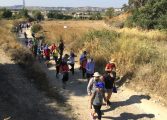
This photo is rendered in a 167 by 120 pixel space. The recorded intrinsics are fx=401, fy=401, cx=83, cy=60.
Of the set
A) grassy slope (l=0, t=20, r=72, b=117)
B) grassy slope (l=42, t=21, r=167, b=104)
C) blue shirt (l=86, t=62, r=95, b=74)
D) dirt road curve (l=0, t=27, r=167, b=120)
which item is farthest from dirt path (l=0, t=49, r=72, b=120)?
grassy slope (l=42, t=21, r=167, b=104)

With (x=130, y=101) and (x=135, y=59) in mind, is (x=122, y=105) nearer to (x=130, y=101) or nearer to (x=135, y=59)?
(x=130, y=101)

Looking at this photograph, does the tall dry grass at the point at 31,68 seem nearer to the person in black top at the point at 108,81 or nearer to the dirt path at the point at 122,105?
the dirt path at the point at 122,105

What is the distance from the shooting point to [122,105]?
50.4ft

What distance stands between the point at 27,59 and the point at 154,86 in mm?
9768

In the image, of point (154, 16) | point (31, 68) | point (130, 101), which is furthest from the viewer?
point (154, 16)

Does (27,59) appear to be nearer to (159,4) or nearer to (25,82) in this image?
(25,82)

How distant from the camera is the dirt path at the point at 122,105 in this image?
14.1 metres

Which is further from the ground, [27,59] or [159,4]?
[159,4]

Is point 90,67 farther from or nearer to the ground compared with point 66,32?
farther from the ground

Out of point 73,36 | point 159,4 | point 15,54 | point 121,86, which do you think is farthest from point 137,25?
point 121,86

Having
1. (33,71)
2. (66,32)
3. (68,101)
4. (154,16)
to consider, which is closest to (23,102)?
(68,101)

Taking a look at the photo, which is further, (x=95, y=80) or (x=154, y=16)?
(x=154, y=16)

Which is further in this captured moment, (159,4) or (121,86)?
(159,4)

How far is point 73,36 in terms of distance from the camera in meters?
33.7
